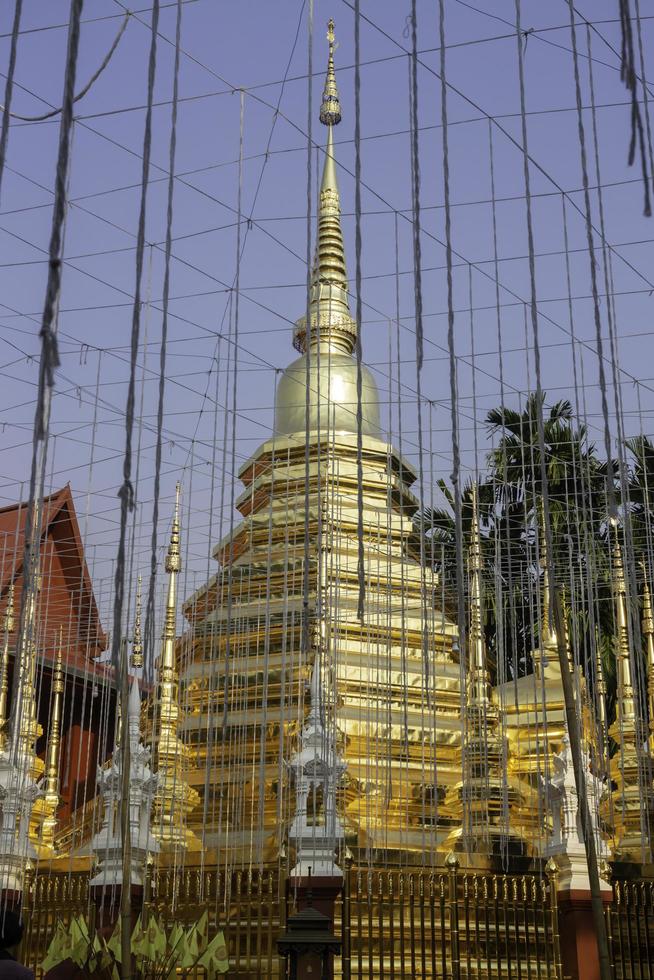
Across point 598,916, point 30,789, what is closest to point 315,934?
point 598,916

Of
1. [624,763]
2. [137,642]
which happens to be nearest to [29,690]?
[137,642]

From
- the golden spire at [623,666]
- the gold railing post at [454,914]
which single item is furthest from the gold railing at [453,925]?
the golden spire at [623,666]

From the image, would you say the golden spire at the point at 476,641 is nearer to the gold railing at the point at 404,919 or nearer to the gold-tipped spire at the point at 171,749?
the gold railing at the point at 404,919

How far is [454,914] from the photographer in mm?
10836

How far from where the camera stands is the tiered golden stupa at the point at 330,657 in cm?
1326

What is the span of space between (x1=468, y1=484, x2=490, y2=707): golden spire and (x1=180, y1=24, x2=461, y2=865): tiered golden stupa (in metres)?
0.55

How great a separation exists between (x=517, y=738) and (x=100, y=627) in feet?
20.1

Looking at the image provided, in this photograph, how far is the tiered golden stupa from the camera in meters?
13.3

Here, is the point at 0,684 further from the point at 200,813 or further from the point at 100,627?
the point at 200,813

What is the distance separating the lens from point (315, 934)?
30.1 ft

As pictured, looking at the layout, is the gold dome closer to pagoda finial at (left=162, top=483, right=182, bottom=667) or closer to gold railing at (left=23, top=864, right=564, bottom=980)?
pagoda finial at (left=162, top=483, right=182, bottom=667)

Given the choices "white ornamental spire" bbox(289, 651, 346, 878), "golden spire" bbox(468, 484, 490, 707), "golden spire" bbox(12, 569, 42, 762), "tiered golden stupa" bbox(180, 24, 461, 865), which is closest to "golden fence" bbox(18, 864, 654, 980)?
"white ornamental spire" bbox(289, 651, 346, 878)

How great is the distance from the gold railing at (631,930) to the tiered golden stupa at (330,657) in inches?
81.1

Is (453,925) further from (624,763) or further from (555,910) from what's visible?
(624,763)
